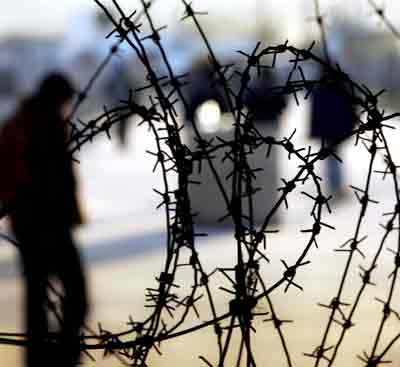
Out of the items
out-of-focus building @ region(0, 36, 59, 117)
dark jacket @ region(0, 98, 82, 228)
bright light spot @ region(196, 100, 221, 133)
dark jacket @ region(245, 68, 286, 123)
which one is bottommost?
dark jacket @ region(245, 68, 286, 123)

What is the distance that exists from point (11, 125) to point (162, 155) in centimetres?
285

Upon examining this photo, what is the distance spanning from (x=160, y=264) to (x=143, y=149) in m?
5.68

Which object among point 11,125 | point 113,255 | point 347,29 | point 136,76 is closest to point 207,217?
point 113,255

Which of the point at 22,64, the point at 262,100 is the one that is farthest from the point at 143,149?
the point at 262,100

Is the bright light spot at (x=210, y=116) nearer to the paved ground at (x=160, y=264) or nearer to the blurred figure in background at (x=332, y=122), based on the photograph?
the paved ground at (x=160, y=264)

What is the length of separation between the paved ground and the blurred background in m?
0.01

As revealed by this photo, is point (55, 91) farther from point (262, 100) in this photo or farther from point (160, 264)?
point (262, 100)

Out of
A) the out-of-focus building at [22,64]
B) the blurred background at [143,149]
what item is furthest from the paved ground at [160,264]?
the out-of-focus building at [22,64]

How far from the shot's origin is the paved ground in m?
3.55

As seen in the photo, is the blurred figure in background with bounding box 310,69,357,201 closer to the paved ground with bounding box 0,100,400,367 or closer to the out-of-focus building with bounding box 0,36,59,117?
the paved ground with bounding box 0,100,400,367

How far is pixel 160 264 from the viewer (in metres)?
5.65

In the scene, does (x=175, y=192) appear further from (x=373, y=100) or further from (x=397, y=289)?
(x=397, y=289)

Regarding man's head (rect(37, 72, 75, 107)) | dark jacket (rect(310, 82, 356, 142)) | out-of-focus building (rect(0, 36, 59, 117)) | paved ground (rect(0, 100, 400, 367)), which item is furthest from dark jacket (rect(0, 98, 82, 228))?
out-of-focus building (rect(0, 36, 59, 117))

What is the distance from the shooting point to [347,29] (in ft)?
43.9
